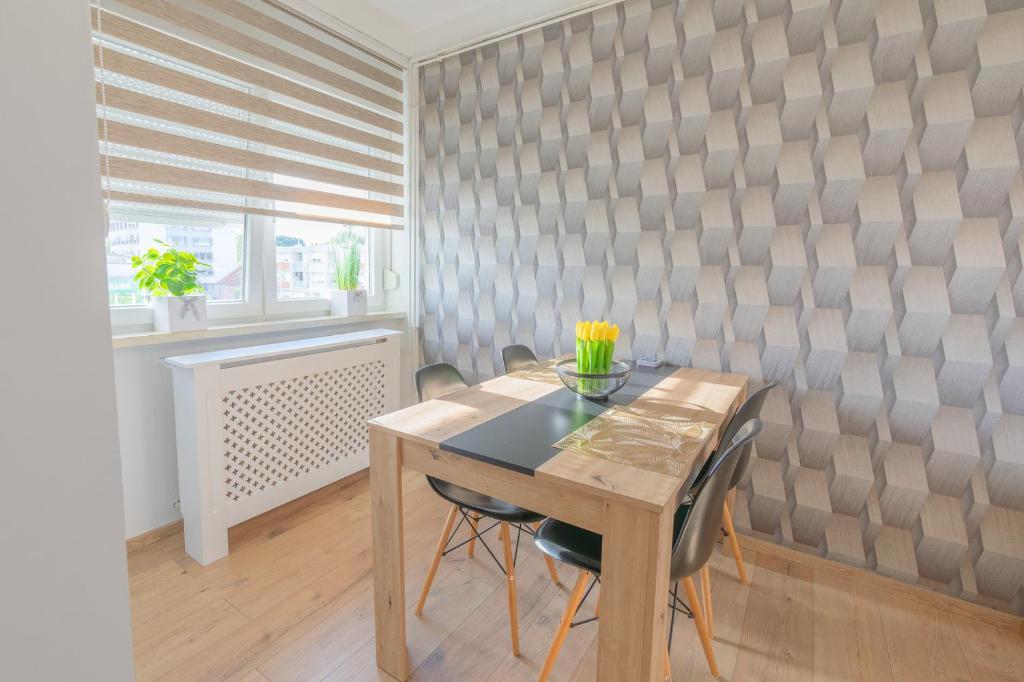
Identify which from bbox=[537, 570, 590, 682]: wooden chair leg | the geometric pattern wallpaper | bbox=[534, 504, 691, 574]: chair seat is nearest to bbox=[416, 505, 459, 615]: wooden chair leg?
bbox=[534, 504, 691, 574]: chair seat

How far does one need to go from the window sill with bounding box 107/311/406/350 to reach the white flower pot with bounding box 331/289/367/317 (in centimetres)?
5

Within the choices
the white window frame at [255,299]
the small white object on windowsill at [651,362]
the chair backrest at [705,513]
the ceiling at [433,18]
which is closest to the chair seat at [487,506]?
the chair backrest at [705,513]

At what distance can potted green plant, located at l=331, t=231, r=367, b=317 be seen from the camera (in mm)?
2955

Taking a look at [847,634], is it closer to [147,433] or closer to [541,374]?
[541,374]

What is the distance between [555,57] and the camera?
101 inches

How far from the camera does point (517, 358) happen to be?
8.12ft

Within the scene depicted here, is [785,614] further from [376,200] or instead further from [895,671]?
[376,200]

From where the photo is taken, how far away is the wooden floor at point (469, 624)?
158 centimetres

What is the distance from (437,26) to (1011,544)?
3.85m

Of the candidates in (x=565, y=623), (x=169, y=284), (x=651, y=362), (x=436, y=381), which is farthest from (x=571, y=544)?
(x=169, y=284)

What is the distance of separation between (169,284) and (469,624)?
6.38 feet

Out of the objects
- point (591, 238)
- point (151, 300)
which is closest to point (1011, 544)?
point (591, 238)

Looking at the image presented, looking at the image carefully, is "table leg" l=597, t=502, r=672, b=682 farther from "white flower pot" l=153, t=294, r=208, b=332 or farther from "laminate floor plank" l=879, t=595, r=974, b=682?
"white flower pot" l=153, t=294, r=208, b=332

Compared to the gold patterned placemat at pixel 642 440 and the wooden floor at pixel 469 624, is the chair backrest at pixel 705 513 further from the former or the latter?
the wooden floor at pixel 469 624
